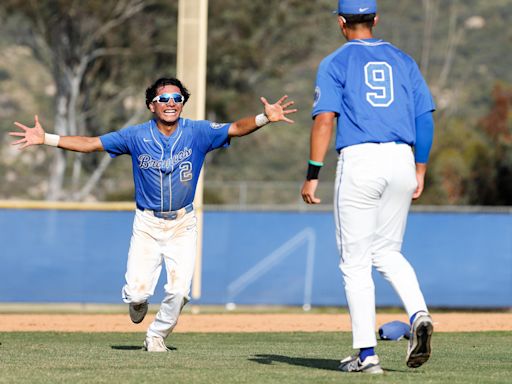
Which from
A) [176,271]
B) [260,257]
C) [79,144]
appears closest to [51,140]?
[79,144]

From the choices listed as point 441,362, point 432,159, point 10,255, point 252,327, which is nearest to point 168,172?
point 441,362

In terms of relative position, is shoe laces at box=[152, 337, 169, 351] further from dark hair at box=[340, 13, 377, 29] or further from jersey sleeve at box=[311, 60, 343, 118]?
dark hair at box=[340, 13, 377, 29]

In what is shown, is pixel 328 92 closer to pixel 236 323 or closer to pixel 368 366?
pixel 368 366

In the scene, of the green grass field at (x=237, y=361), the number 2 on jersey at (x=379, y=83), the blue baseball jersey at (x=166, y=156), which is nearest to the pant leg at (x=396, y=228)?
the number 2 on jersey at (x=379, y=83)

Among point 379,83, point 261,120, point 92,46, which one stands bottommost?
point 261,120

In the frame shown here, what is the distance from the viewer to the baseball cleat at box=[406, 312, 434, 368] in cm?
583

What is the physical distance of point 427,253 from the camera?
1852cm

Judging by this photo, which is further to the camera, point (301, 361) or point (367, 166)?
point (301, 361)

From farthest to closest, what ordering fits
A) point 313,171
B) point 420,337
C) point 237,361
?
point 237,361
point 313,171
point 420,337

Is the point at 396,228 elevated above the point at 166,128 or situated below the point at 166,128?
below

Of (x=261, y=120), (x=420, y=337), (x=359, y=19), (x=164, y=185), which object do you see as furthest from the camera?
(x=164, y=185)

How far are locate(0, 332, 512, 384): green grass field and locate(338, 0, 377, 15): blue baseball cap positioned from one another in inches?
76.3

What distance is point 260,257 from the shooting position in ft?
61.7

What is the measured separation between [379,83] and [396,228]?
0.78m
